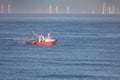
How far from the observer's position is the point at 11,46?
12356cm

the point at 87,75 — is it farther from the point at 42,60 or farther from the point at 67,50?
the point at 67,50

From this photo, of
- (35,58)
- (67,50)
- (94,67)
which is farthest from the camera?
(67,50)

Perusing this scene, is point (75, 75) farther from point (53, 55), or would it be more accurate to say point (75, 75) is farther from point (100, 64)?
point (53, 55)

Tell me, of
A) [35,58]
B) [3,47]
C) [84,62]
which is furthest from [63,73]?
[3,47]

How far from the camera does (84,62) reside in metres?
91.9

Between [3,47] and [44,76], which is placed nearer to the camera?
[44,76]

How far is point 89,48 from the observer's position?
119625mm

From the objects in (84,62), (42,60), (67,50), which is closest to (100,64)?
(84,62)

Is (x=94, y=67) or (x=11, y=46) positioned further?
(x=11, y=46)

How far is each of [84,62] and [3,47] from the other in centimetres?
3391

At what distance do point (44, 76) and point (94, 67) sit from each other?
1238cm

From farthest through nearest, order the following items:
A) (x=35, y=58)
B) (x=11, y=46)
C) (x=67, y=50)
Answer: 1. (x=11, y=46)
2. (x=67, y=50)
3. (x=35, y=58)

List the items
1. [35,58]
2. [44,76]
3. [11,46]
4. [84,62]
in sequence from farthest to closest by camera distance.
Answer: [11,46] → [35,58] → [84,62] → [44,76]

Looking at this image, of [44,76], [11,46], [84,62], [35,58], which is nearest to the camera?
[44,76]
